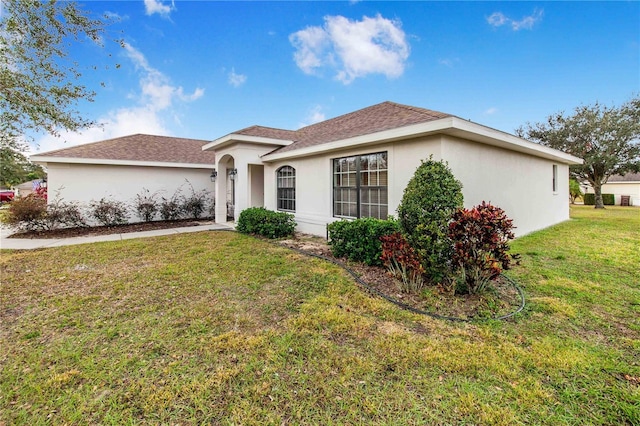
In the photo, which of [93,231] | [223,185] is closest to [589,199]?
[223,185]

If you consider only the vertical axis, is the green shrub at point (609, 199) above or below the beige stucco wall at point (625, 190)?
below

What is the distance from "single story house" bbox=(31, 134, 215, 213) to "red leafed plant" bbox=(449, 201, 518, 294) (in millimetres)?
14052

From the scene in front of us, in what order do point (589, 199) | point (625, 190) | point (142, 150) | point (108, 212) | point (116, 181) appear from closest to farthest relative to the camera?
point (108, 212) → point (116, 181) → point (142, 150) → point (589, 199) → point (625, 190)

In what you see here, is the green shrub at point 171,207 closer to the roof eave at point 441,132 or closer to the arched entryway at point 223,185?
the arched entryway at point 223,185

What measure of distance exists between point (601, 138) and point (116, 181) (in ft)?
99.8

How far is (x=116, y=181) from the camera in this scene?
13469 mm

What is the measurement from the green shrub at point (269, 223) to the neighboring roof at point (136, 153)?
6.97 meters

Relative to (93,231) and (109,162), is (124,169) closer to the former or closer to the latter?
(109,162)

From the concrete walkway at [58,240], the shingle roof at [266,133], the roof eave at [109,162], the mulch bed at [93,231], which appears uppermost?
the shingle roof at [266,133]

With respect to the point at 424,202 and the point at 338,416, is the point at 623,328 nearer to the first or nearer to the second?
the point at 424,202

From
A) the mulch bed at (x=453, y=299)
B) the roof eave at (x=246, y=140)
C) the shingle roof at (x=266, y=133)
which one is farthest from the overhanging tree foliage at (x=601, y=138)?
the mulch bed at (x=453, y=299)

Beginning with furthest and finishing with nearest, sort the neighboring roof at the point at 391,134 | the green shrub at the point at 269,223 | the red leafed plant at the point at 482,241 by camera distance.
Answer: the green shrub at the point at 269,223, the neighboring roof at the point at 391,134, the red leafed plant at the point at 482,241

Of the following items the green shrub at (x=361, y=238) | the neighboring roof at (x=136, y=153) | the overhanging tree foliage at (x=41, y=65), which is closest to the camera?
the overhanging tree foliage at (x=41, y=65)

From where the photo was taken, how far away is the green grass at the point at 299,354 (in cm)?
223
